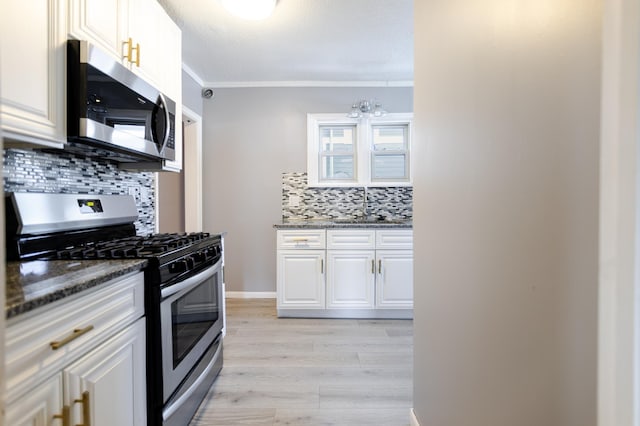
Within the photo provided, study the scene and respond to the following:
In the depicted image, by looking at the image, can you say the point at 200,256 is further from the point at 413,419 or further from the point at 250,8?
the point at 250,8

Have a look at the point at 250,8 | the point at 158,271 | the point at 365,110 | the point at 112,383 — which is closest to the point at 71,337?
the point at 112,383

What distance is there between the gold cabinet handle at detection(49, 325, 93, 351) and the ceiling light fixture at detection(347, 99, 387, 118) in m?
2.94

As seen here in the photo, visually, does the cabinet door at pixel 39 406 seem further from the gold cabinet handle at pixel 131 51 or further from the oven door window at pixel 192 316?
the gold cabinet handle at pixel 131 51

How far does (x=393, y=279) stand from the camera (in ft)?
9.62

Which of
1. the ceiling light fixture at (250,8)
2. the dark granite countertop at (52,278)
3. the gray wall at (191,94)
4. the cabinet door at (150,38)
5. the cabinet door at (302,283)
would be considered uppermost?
the ceiling light fixture at (250,8)

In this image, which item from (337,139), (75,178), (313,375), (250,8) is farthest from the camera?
(337,139)

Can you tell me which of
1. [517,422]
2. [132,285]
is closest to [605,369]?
[517,422]

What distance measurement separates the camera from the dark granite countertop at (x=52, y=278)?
73 cm

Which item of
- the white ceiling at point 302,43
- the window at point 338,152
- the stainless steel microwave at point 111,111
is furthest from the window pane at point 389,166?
the stainless steel microwave at point 111,111

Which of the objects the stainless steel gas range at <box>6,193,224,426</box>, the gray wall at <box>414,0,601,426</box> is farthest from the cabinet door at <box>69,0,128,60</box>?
the gray wall at <box>414,0,601,426</box>

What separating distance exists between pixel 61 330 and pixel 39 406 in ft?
0.57

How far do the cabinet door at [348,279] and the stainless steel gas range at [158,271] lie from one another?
132cm

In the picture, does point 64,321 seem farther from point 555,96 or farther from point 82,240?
point 555,96

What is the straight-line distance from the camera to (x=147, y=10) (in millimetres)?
1743
